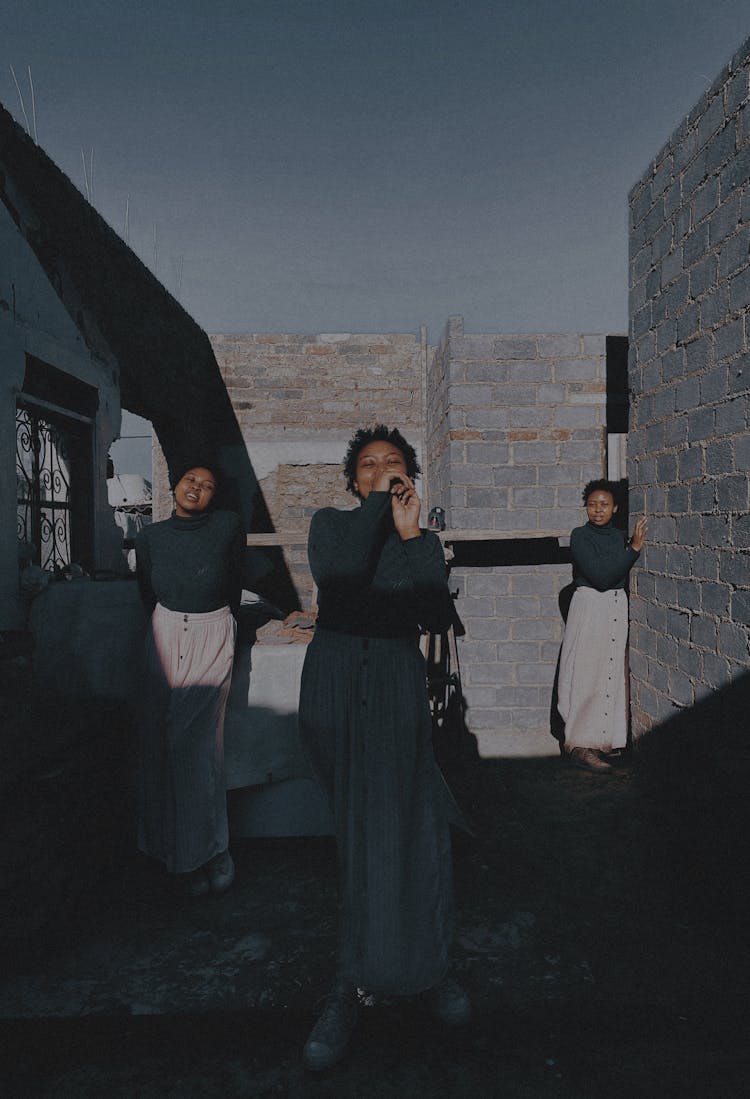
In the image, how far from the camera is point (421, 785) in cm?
196

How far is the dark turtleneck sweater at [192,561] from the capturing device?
2797 mm

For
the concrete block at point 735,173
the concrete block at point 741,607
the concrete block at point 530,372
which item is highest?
the concrete block at point 735,173

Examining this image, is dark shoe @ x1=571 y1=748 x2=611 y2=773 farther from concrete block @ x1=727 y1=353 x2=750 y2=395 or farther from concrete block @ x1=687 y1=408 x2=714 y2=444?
concrete block @ x1=727 y1=353 x2=750 y2=395

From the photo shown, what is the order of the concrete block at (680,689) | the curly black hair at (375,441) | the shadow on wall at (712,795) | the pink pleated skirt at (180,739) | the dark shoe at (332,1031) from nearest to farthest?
1. the dark shoe at (332,1031)
2. the curly black hair at (375,441)
3. the shadow on wall at (712,795)
4. the pink pleated skirt at (180,739)
5. the concrete block at (680,689)

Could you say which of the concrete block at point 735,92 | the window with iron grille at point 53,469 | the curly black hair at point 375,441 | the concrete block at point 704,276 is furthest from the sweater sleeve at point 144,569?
the concrete block at point 735,92

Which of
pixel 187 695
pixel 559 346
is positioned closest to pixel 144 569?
pixel 187 695

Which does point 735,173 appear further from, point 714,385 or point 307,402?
point 307,402

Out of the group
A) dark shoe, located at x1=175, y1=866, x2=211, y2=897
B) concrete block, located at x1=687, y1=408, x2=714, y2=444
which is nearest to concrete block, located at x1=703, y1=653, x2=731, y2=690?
concrete block, located at x1=687, y1=408, x2=714, y2=444

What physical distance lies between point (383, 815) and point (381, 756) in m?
0.18

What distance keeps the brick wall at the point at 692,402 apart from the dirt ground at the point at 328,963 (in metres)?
0.73

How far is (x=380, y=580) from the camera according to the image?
1.96 m

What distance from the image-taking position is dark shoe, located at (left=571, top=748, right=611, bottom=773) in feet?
14.1

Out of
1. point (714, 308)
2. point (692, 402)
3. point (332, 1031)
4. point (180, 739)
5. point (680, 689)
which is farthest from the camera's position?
point (680, 689)

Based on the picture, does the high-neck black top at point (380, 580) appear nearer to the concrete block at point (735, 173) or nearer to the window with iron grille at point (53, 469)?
the concrete block at point (735, 173)
